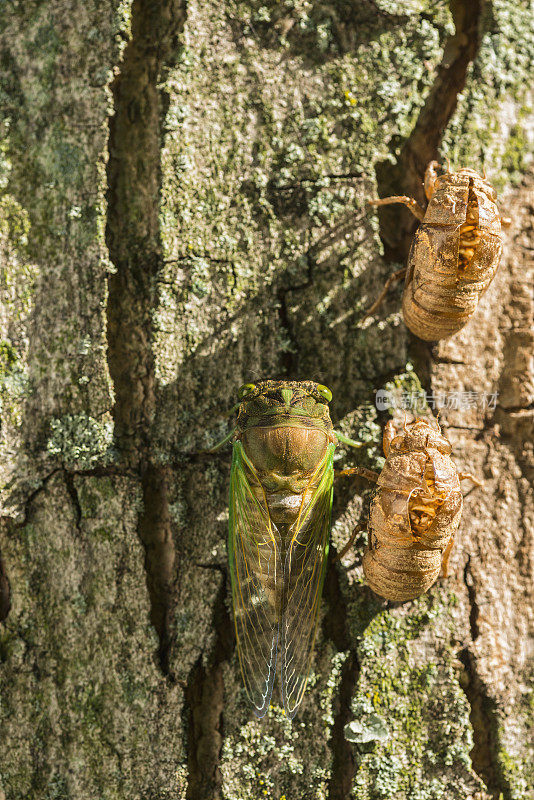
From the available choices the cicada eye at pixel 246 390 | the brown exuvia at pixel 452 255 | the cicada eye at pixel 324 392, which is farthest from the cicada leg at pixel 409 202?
the cicada eye at pixel 246 390

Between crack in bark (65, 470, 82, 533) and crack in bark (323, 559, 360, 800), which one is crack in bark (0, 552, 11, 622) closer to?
crack in bark (65, 470, 82, 533)

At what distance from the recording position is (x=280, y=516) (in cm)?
221

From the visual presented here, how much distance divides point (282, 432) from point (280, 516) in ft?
0.94

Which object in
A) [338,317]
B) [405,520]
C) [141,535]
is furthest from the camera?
[338,317]

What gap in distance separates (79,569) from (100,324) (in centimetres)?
83

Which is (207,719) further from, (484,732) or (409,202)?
(409,202)

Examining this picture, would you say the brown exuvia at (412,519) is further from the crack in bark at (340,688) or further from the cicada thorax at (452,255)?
the cicada thorax at (452,255)

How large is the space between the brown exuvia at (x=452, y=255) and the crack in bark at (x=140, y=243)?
90 centimetres

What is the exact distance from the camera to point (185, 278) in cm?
226

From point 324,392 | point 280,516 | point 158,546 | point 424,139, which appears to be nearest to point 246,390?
point 324,392

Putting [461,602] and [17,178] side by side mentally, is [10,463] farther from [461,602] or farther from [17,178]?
[461,602]

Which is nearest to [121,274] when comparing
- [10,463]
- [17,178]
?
[17,178]

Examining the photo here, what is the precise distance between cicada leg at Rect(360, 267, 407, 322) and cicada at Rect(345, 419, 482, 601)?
1.53ft

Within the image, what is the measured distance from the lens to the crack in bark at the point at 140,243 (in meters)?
2.20
